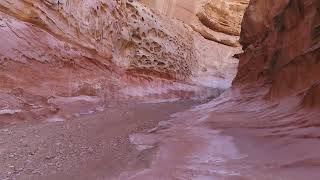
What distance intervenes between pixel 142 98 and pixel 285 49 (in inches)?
147

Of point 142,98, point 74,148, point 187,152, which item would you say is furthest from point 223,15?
point 187,152

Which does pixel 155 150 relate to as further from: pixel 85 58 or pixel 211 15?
pixel 211 15

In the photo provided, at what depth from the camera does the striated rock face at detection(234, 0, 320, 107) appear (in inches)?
182

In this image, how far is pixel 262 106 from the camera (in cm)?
561

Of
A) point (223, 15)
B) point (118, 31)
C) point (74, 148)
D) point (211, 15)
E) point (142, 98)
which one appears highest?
point (223, 15)

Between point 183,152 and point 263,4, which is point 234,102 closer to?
point 263,4

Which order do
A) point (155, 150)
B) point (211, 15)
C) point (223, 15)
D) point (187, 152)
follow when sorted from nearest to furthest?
point (187, 152) → point (155, 150) → point (211, 15) → point (223, 15)

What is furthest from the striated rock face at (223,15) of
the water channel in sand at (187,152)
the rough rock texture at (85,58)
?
the water channel in sand at (187,152)

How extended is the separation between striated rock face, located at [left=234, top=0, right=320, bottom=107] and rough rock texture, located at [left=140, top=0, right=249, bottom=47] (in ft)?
18.5

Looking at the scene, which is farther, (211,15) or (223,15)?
(223,15)

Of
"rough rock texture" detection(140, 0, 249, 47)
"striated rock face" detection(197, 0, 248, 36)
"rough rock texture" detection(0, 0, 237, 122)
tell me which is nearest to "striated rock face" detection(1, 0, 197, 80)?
"rough rock texture" detection(0, 0, 237, 122)

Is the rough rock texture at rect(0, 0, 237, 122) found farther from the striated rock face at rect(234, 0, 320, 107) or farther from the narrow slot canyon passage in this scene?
the striated rock face at rect(234, 0, 320, 107)

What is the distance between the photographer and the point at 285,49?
580 centimetres

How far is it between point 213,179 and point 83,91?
14.7 feet
